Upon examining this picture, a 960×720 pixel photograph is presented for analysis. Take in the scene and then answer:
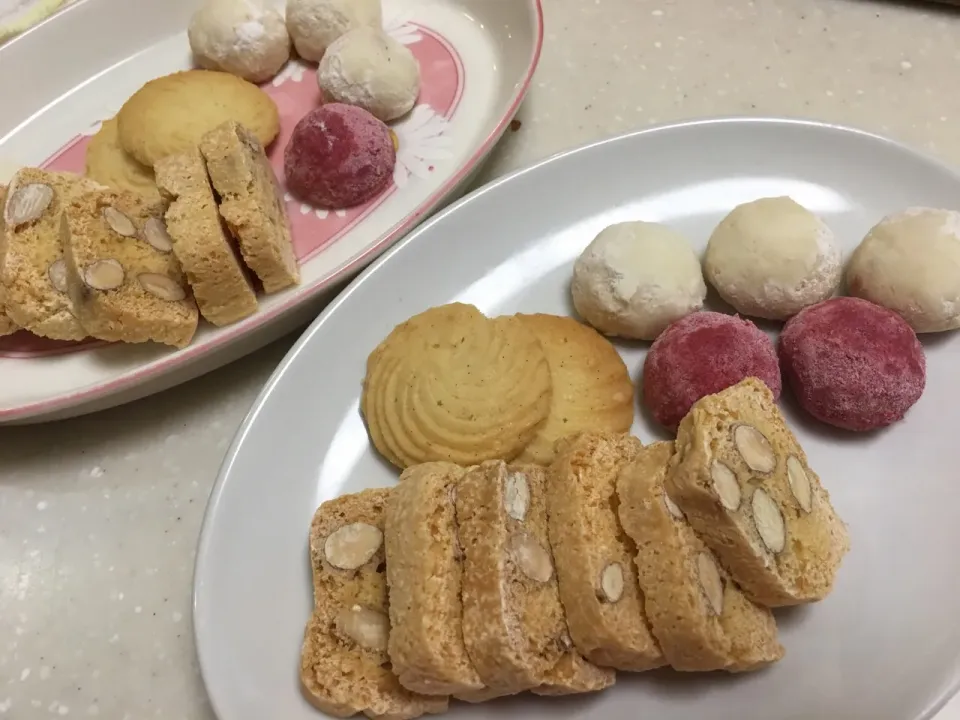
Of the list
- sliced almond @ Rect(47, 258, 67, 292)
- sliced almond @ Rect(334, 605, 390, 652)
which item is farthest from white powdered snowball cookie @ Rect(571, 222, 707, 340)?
sliced almond @ Rect(47, 258, 67, 292)

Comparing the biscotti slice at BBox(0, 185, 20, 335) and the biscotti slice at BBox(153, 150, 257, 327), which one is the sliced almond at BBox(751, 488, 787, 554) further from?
the biscotti slice at BBox(0, 185, 20, 335)

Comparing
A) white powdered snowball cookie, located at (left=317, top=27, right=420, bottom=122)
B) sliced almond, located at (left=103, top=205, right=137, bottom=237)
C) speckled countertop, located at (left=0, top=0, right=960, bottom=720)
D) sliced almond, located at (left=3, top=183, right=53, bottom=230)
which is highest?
white powdered snowball cookie, located at (left=317, top=27, right=420, bottom=122)

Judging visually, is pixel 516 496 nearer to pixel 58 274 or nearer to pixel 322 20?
pixel 58 274

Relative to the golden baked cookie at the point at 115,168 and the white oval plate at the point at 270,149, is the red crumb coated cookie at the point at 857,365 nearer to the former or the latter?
the white oval plate at the point at 270,149

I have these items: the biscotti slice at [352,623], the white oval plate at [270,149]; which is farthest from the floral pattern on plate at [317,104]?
the biscotti slice at [352,623]

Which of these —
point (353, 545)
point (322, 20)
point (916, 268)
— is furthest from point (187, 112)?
point (916, 268)
